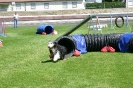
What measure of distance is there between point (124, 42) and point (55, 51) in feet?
11.8

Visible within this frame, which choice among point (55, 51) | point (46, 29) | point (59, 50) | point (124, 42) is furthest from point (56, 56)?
point (46, 29)

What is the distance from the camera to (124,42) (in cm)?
1417

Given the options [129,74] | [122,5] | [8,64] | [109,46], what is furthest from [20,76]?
[122,5]

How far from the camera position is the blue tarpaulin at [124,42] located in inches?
556

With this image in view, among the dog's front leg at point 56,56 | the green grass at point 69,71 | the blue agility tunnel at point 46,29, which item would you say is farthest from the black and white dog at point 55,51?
the blue agility tunnel at point 46,29

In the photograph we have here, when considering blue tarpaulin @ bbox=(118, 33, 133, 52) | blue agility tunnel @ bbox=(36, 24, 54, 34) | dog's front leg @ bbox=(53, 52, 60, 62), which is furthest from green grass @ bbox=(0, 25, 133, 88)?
blue agility tunnel @ bbox=(36, 24, 54, 34)

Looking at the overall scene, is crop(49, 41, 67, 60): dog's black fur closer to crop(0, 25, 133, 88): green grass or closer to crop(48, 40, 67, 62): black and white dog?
crop(48, 40, 67, 62): black and white dog

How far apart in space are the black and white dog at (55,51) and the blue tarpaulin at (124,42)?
3.04 meters

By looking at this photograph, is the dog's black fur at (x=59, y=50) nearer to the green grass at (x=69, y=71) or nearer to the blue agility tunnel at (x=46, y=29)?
the green grass at (x=69, y=71)

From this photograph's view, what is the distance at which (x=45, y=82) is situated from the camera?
9141mm

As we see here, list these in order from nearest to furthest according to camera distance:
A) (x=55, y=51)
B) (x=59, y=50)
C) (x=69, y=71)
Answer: (x=69, y=71) → (x=55, y=51) → (x=59, y=50)

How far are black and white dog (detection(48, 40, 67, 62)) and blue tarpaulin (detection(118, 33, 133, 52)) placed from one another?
9.98ft

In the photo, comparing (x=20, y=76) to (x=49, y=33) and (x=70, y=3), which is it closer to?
(x=49, y=33)

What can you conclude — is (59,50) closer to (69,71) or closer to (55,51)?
(55,51)
